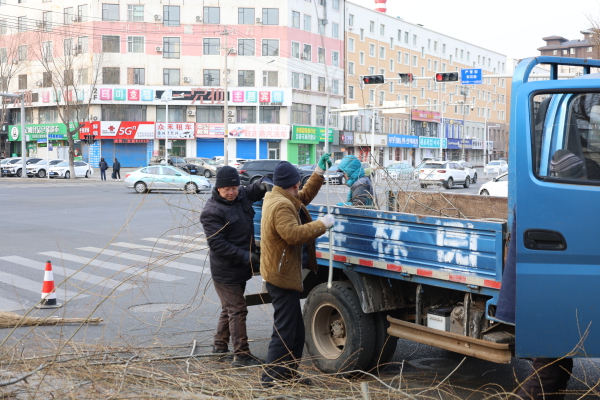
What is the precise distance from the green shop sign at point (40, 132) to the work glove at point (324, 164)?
57.6 meters

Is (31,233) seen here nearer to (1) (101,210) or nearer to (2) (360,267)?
(1) (101,210)

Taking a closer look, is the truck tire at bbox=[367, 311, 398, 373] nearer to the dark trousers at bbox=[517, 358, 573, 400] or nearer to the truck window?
the dark trousers at bbox=[517, 358, 573, 400]

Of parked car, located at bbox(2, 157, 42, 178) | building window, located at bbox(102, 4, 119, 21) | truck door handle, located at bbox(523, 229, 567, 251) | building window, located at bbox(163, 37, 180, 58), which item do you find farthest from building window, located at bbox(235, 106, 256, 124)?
truck door handle, located at bbox(523, 229, 567, 251)

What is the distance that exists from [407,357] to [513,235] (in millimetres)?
2804

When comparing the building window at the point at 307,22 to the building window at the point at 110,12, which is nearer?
the building window at the point at 110,12

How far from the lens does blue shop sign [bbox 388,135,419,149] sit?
76625mm

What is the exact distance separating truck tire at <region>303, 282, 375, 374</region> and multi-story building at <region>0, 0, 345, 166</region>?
177 feet

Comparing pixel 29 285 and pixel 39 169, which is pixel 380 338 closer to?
pixel 29 285

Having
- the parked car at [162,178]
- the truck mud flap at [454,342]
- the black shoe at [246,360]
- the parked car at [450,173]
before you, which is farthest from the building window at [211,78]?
the truck mud flap at [454,342]

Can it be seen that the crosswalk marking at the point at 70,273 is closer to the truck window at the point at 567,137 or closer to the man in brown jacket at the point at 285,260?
the man in brown jacket at the point at 285,260

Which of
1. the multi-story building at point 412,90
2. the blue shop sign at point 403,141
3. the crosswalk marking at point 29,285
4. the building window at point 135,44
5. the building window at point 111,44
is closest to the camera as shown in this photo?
the crosswalk marking at point 29,285

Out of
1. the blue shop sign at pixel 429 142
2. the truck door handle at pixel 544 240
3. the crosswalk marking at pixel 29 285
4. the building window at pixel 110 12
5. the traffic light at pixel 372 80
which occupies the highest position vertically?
the building window at pixel 110 12

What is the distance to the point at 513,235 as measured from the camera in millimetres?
3854

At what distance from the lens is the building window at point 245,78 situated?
61.1 meters
